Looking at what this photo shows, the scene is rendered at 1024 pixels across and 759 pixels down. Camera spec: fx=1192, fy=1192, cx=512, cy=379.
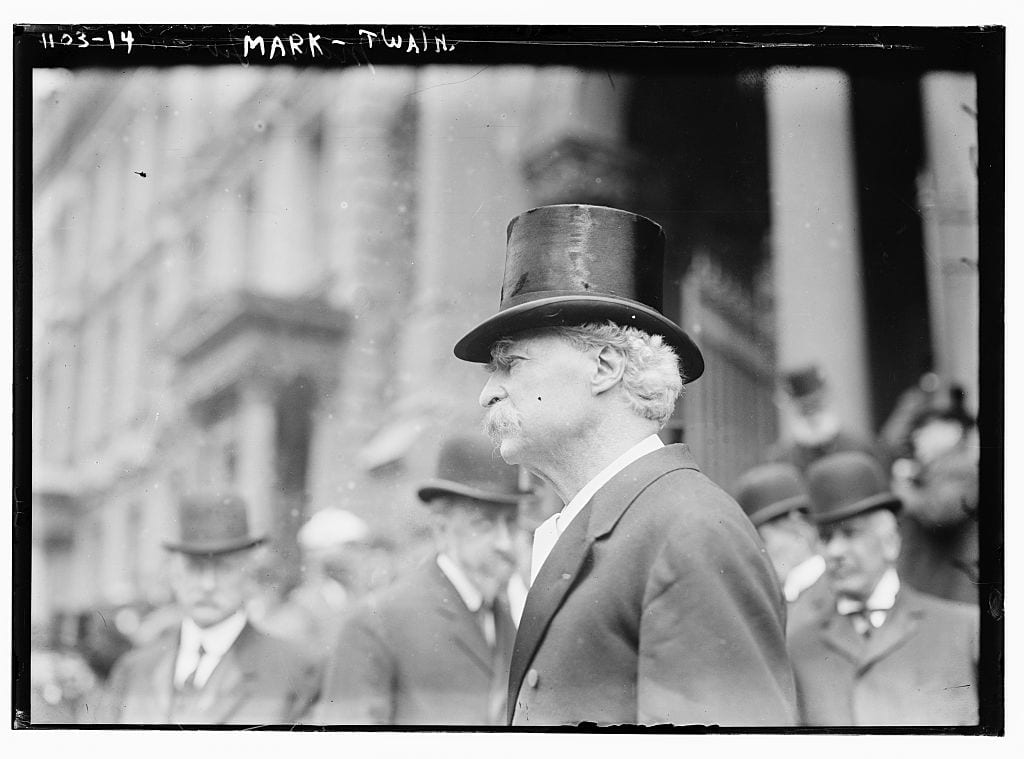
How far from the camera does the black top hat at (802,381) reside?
4.75 metres

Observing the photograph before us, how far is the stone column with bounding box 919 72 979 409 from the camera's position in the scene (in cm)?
479

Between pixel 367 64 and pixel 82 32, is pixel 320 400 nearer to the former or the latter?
pixel 367 64

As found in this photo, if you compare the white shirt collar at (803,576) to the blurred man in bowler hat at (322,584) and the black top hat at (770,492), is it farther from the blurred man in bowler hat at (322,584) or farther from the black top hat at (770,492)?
the blurred man in bowler hat at (322,584)

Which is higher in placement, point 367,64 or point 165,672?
point 367,64

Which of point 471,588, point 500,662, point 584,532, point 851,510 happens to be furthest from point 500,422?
point 851,510

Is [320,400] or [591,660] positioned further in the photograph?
[320,400]

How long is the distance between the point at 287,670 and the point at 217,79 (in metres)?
2.42

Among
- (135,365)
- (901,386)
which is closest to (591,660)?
(901,386)

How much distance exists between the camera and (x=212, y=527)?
4770 millimetres

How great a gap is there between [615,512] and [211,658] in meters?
1.76

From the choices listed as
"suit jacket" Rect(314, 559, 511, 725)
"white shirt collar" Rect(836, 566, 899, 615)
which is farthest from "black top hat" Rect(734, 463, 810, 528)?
"suit jacket" Rect(314, 559, 511, 725)

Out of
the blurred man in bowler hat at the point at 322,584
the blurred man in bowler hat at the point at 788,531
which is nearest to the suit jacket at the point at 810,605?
the blurred man in bowler hat at the point at 788,531

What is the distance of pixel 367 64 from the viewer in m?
4.89

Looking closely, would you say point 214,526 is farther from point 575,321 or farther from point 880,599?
point 880,599
